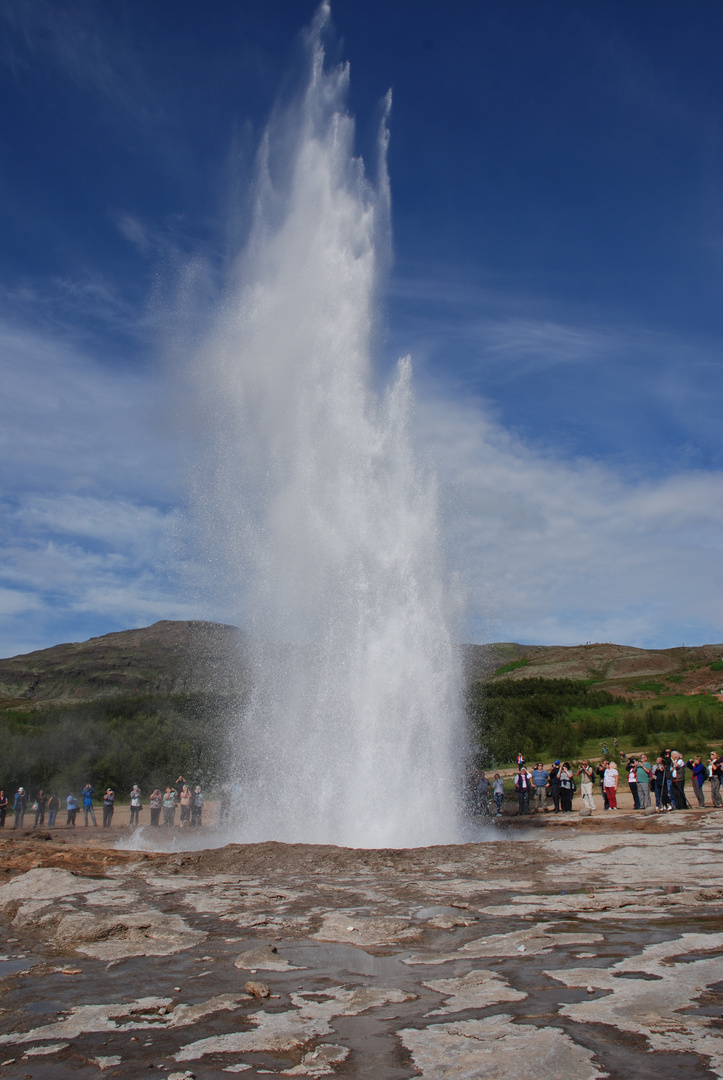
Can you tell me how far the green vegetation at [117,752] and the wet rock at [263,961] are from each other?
29.6m

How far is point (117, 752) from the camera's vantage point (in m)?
40.4

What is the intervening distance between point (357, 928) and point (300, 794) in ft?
29.7

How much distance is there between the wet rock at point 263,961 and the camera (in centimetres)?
576

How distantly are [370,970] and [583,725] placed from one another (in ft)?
146

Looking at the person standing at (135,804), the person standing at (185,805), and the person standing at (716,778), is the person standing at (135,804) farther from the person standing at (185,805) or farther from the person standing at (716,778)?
the person standing at (716,778)

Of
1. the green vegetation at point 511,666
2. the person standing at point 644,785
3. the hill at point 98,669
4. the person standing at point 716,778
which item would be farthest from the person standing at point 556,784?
the hill at point 98,669

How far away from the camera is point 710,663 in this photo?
73.9 metres

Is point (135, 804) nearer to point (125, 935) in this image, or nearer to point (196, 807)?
point (196, 807)

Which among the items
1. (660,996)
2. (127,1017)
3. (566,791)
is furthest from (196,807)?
(660,996)

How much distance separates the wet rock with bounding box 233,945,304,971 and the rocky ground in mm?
26

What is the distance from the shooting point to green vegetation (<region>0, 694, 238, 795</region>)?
38.6m

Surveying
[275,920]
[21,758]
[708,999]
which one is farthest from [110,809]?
[708,999]

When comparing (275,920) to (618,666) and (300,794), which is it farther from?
(618,666)

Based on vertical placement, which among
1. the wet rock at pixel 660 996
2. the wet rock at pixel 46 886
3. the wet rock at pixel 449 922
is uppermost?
the wet rock at pixel 46 886
